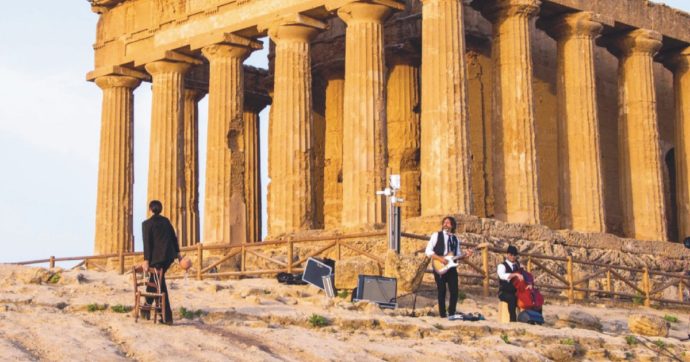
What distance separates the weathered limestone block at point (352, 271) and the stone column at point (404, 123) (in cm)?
1355

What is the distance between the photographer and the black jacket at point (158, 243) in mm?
18406

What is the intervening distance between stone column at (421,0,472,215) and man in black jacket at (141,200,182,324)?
13.1 metres

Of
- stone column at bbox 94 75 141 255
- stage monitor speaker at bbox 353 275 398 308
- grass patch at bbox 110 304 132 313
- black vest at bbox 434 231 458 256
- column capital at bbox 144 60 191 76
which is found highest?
column capital at bbox 144 60 191 76

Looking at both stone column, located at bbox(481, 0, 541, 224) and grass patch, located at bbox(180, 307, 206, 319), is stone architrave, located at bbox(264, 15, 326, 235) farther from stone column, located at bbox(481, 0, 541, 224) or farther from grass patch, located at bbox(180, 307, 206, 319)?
grass patch, located at bbox(180, 307, 206, 319)

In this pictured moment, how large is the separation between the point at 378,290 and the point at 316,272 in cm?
171

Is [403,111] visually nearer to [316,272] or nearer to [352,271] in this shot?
[352,271]

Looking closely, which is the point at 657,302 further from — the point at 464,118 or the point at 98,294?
the point at 98,294

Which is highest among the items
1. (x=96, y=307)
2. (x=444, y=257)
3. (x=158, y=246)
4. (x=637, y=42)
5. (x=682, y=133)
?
(x=637, y=42)

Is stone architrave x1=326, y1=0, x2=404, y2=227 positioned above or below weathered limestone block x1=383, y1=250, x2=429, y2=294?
above

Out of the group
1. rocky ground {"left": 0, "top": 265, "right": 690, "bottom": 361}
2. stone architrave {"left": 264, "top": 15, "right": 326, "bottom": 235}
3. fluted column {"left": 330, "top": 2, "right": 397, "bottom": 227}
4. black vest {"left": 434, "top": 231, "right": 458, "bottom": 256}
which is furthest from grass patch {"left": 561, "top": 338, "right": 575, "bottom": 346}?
stone architrave {"left": 264, "top": 15, "right": 326, "bottom": 235}

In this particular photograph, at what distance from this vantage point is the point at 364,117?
108 feet

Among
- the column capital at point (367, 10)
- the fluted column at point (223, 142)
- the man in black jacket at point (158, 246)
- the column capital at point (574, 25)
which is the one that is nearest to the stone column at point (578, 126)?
the column capital at point (574, 25)

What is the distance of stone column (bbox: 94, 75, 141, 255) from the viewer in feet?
132

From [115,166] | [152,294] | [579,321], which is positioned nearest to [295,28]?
[115,166]
